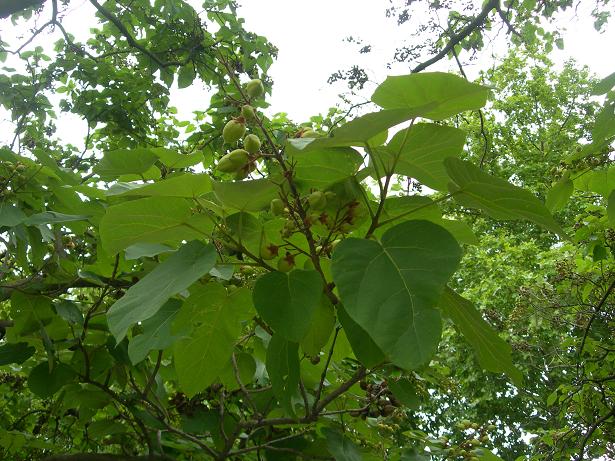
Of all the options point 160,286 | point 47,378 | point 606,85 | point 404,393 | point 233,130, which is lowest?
point 160,286

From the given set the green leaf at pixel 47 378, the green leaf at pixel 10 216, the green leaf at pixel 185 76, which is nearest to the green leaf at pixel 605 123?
the green leaf at pixel 10 216

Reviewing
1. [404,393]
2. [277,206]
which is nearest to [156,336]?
[277,206]

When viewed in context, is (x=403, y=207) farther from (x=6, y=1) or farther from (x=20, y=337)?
(x=20, y=337)

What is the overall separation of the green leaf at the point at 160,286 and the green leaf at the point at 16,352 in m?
1.04

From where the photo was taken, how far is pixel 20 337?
1.66 m

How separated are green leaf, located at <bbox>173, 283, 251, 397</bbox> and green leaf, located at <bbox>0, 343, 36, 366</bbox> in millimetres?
854

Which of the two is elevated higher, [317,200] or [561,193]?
[561,193]

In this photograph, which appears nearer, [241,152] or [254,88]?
[241,152]

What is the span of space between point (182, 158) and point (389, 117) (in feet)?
1.88

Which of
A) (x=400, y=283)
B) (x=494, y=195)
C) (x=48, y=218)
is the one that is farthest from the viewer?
(x=48, y=218)

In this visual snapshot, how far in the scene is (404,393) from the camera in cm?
160

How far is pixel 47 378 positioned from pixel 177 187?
1079 millimetres

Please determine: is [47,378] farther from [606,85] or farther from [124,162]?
[606,85]

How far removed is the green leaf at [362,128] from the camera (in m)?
0.72
